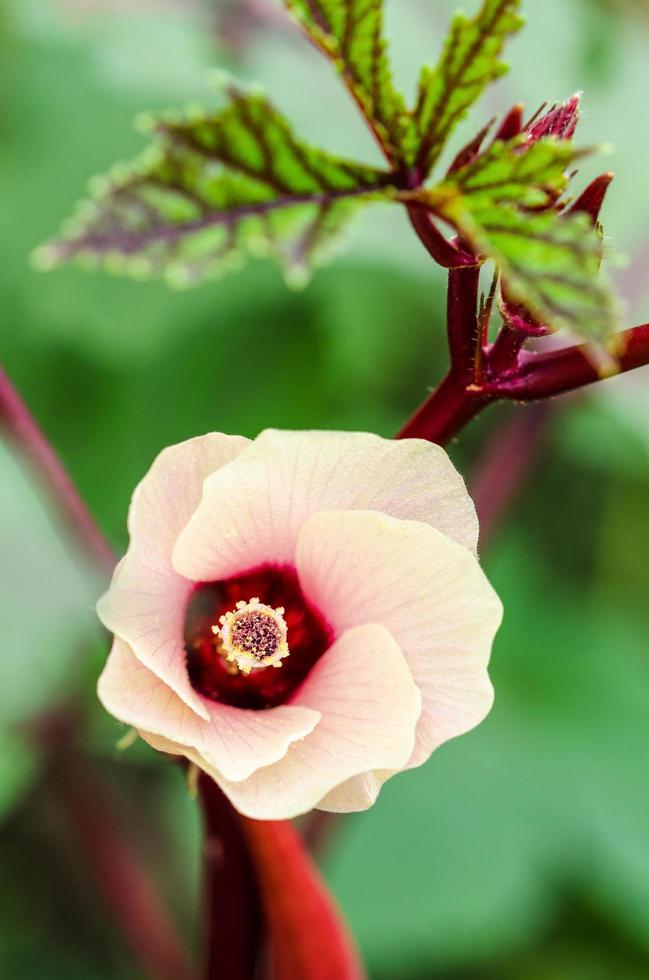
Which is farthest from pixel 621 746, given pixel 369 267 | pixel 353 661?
pixel 353 661

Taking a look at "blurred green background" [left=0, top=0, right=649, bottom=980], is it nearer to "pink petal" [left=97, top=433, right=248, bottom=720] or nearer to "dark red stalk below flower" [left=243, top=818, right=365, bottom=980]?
"dark red stalk below flower" [left=243, top=818, right=365, bottom=980]

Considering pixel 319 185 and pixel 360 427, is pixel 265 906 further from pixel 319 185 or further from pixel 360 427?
pixel 360 427

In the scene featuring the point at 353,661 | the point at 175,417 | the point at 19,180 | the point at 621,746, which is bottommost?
the point at 621,746

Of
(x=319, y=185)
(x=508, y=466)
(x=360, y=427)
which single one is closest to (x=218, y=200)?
(x=319, y=185)

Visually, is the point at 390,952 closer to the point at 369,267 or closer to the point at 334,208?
the point at 369,267

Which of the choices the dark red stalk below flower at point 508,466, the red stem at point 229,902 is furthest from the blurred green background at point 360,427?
the red stem at point 229,902
